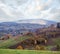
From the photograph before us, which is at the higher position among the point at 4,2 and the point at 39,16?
the point at 4,2

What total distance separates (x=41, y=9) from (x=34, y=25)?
14.8 inches

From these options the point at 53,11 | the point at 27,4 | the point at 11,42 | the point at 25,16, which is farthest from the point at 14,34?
the point at 53,11

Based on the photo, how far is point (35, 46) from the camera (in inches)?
135

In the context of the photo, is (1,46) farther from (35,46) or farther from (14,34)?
(35,46)

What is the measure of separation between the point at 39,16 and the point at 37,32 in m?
0.35

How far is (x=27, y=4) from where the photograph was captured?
3570 mm

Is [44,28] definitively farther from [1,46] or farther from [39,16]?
[1,46]

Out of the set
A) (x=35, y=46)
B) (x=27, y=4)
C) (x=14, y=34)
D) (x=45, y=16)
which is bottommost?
(x=35, y=46)

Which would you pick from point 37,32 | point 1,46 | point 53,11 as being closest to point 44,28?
point 37,32

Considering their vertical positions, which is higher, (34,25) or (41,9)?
(41,9)

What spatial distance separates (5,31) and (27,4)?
0.74m

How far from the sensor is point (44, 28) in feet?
11.5

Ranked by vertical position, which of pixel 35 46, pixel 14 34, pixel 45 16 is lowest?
pixel 35 46

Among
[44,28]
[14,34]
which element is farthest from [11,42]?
[44,28]
